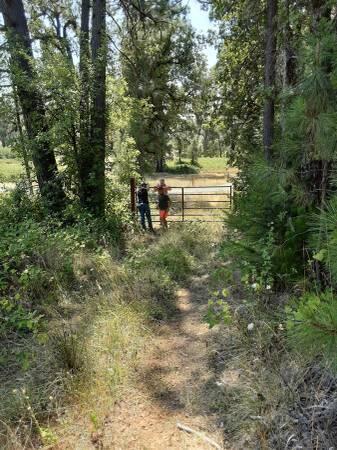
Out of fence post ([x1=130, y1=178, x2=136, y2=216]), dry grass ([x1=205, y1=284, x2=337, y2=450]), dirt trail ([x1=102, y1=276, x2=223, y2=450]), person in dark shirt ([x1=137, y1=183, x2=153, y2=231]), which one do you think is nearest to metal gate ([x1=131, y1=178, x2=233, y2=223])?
fence post ([x1=130, y1=178, x2=136, y2=216])

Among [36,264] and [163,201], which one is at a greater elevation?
[163,201]

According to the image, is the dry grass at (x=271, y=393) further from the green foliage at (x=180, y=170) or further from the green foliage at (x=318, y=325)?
the green foliage at (x=180, y=170)

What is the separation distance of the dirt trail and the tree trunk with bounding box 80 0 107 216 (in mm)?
4433

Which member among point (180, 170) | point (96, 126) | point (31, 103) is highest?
point (31, 103)

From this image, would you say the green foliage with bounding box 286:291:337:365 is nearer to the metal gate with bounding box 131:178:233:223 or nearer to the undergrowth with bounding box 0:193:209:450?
the undergrowth with bounding box 0:193:209:450

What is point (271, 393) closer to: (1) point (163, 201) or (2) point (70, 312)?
(2) point (70, 312)

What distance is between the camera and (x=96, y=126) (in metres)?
7.52

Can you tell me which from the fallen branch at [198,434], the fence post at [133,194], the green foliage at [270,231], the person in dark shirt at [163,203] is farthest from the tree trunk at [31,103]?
the fallen branch at [198,434]

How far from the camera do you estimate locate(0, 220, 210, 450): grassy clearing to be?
267 centimetres

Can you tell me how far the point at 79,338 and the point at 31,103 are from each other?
16.7ft

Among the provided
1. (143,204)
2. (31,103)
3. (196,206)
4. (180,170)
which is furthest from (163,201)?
(180,170)

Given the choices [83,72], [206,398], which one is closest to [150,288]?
[206,398]

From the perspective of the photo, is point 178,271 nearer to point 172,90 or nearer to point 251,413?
point 251,413

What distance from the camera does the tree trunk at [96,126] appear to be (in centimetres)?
731
